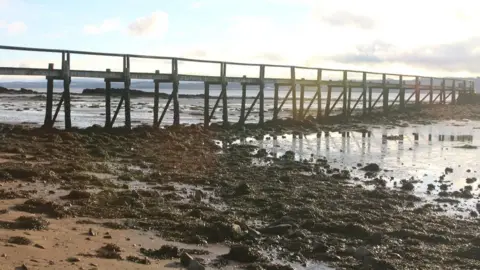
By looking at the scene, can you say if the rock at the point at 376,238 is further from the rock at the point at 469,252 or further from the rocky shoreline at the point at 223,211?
the rock at the point at 469,252

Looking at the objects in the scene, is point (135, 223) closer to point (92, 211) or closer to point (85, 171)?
point (92, 211)

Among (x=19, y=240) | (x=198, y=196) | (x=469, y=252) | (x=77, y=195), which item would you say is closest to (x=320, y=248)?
(x=469, y=252)

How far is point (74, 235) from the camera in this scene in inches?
288

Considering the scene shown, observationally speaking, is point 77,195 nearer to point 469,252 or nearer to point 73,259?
point 73,259

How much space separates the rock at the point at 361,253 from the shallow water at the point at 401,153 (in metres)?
3.82

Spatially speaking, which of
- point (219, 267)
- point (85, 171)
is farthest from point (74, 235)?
point (85, 171)

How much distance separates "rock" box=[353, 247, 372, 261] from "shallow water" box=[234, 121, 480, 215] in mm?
3817

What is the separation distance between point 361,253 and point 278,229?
4.66ft

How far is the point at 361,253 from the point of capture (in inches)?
293

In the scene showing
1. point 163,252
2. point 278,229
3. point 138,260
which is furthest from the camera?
point 278,229

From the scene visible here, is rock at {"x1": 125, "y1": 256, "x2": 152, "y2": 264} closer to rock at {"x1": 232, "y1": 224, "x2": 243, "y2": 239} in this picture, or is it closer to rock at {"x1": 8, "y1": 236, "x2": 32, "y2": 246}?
rock at {"x1": 8, "y1": 236, "x2": 32, "y2": 246}

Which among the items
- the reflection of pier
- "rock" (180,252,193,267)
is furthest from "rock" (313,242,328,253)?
the reflection of pier

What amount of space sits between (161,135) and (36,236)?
13.3 metres

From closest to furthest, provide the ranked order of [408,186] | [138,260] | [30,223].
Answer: [138,260] → [30,223] → [408,186]
